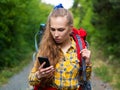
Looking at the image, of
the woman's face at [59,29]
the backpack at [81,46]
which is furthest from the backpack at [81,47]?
the woman's face at [59,29]

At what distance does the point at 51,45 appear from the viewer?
3803 millimetres

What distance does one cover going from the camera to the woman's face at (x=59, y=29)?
12.2ft

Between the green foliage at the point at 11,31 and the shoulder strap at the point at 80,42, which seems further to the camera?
the green foliage at the point at 11,31

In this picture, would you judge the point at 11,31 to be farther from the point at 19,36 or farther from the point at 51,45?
the point at 51,45

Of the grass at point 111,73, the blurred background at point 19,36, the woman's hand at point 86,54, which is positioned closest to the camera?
the woman's hand at point 86,54

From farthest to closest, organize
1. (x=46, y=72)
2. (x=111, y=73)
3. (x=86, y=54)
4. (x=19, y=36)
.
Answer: (x=19, y=36) < (x=111, y=73) < (x=86, y=54) < (x=46, y=72)

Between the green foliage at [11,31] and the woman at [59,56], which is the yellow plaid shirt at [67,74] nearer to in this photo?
the woman at [59,56]

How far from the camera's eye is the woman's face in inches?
147

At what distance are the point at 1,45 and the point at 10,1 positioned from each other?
293 centimetres

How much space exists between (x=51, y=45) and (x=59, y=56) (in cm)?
13

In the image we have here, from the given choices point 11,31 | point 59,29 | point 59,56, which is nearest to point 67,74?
point 59,56

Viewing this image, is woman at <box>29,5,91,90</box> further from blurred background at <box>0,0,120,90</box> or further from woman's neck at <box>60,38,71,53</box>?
blurred background at <box>0,0,120,90</box>

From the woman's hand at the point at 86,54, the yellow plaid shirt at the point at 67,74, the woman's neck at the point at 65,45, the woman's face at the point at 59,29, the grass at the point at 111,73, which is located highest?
the woman's face at the point at 59,29

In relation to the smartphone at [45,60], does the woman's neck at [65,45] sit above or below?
above
